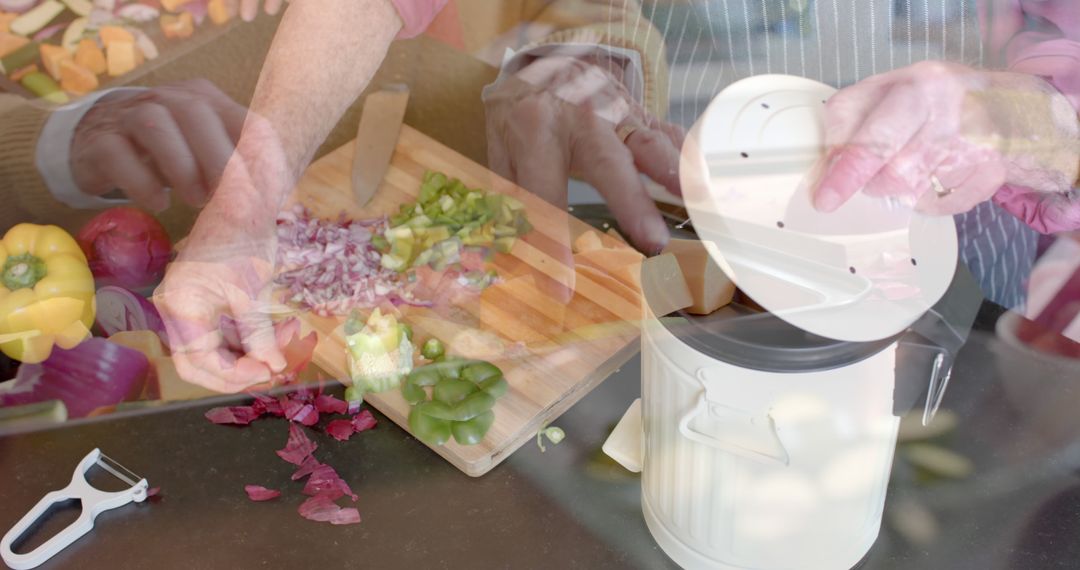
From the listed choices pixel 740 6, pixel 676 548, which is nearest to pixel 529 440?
pixel 676 548

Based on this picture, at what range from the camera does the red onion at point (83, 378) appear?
0.79 m

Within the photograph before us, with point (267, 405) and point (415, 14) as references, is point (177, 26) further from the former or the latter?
point (267, 405)

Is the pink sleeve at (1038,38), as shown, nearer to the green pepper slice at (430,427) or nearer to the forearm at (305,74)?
the forearm at (305,74)

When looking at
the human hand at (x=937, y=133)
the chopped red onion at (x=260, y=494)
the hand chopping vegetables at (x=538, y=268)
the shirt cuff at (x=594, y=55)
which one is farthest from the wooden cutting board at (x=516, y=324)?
the human hand at (x=937, y=133)

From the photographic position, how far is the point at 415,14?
65cm

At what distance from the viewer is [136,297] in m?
0.79

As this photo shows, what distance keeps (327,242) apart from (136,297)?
0.54 feet

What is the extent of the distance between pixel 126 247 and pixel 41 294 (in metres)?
0.10

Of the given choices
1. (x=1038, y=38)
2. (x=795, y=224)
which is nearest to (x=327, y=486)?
(x=795, y=224)

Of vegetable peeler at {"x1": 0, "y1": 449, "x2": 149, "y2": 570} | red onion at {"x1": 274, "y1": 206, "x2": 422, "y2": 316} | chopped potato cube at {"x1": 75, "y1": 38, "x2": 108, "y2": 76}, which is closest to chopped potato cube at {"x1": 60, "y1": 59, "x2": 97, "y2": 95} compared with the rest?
chopped potato cube at {"x1": 75, "y1": 38, "x2": 108, "y2": 76}

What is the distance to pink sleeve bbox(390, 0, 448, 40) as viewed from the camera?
2.09 feet

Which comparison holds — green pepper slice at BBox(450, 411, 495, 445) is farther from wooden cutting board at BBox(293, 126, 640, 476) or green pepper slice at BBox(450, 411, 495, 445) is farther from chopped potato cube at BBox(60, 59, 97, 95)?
chopped potato cube at BBox(60, 59, 97, 95)

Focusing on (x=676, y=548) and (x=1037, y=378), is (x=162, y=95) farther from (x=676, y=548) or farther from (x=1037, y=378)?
(x=1037, y=378)

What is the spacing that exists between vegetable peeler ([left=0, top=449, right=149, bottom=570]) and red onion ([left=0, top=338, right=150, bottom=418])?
0.17ft
